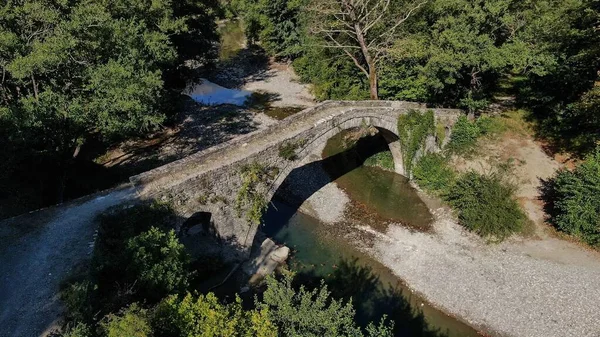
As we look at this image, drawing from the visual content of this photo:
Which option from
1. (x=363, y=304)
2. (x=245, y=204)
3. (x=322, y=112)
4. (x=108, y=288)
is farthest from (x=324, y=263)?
(x=108, y=288)

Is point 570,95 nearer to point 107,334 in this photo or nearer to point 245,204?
point 245,204

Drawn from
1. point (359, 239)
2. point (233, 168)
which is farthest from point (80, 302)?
point (359, 239)

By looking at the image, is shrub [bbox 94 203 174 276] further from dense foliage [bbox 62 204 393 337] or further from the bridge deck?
the bridge deck

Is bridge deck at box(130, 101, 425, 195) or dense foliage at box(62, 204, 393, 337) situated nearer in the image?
dense foliage at box(62, 204, 393, 337)

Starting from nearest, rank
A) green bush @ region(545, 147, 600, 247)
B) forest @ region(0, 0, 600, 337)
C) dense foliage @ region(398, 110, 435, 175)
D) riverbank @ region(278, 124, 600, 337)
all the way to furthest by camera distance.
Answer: forest @ region(0, 0, 600, 337), riverbank @ region(278, 124, 600, 337), green bush @ region(545, 147, 600, 247), dense foliage @ region(398, 110, 435, 175)

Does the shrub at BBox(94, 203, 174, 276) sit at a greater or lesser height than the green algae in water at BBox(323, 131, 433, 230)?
greater

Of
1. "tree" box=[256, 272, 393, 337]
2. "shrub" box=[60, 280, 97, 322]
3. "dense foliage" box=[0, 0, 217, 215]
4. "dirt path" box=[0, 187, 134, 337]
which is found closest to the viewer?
"shrub" box=[60, 280, 97, 322]

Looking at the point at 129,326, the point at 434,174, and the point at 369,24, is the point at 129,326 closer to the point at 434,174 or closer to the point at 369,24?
the point at 434,174

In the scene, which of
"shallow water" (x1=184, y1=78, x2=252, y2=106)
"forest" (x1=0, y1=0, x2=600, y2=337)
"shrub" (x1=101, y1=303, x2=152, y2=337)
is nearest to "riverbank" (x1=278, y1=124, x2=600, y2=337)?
"forest" (x1=0, y1=0, x2=600, y2=337)
